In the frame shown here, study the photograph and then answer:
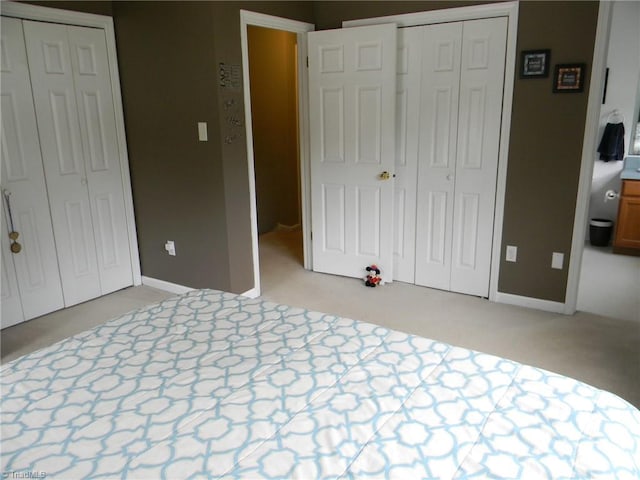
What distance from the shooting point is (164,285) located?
13.3ft

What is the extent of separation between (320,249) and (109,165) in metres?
1.83

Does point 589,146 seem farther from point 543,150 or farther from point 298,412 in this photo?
point 298,412

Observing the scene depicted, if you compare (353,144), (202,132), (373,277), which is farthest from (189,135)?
(373,277)

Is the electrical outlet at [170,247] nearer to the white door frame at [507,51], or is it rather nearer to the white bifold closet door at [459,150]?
the white bifold closet door at [459,150]

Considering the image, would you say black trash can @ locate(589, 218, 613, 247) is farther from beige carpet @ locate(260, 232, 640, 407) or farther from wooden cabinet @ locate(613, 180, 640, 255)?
beige carpet @ locate(260, 232, 640, 407)

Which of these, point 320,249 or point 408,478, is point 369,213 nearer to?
point 320,249

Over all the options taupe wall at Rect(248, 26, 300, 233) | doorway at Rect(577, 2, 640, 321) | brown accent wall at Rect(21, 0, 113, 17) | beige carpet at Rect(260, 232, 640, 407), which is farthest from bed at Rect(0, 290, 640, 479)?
taupe wall at Rect(248, 26, 300, 233)

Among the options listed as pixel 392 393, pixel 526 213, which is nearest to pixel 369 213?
pixel 526 213

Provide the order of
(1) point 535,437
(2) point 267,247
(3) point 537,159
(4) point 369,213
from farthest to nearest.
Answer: (2) point 267,247
(4) point 369,213
(3) point 537,159
(1) point 535,437

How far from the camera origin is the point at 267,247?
17.1 ft

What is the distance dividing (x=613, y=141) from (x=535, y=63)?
234 cm

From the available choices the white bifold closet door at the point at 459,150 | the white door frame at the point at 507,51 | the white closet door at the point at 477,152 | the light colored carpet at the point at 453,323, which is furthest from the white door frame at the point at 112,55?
the white closet door at the point at 477,152

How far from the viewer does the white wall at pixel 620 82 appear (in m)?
4.86

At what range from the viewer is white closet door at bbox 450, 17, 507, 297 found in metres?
3.40
